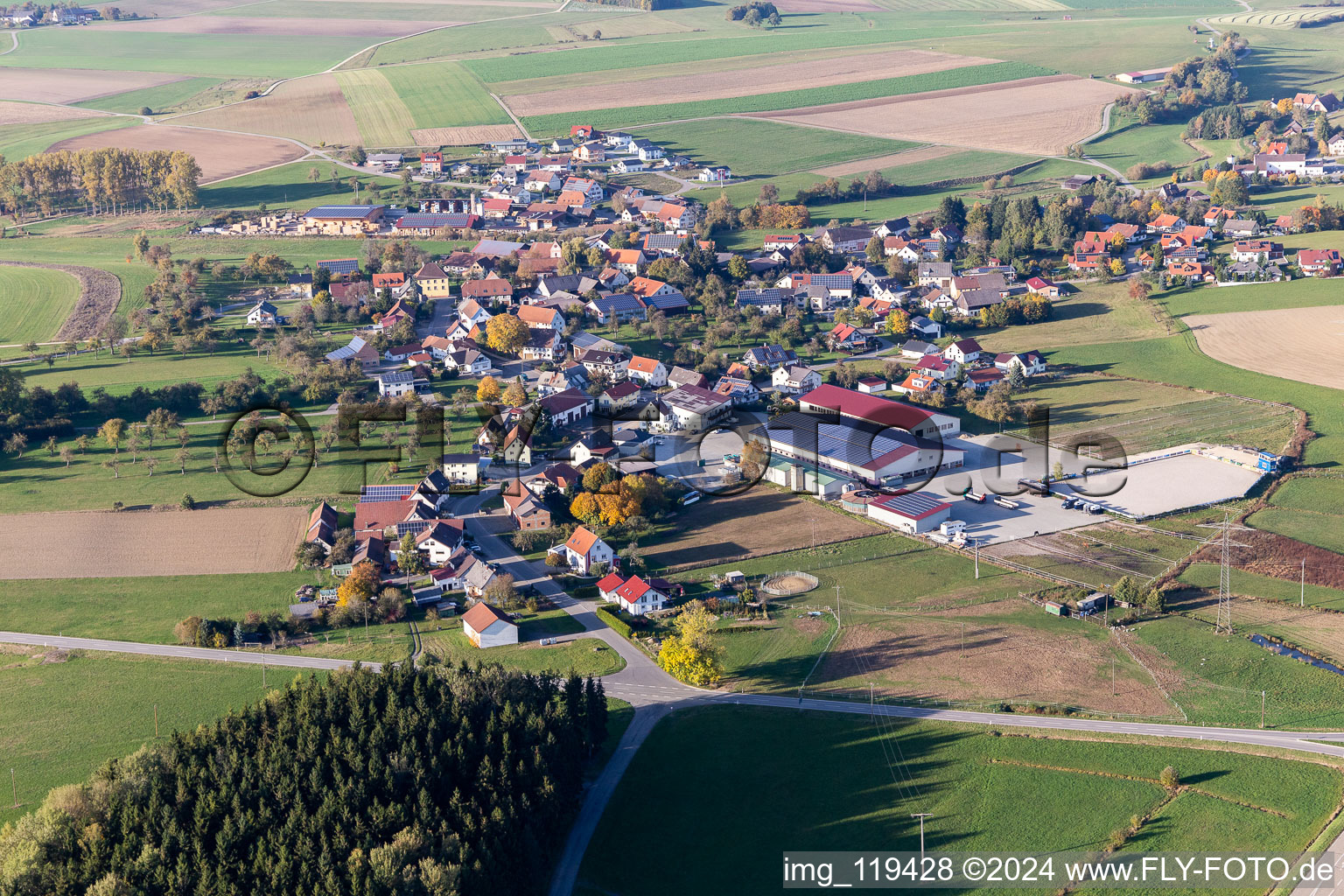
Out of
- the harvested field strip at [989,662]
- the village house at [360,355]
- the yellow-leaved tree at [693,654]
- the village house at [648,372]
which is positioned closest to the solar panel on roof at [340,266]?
the village house at [360,355]

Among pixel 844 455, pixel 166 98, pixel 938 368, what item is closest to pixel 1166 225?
pixel 938 368

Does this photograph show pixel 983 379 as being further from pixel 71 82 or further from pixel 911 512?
pixel 71 82

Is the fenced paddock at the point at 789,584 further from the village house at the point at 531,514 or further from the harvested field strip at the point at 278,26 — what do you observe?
the harvested field strip at the point at 278,26

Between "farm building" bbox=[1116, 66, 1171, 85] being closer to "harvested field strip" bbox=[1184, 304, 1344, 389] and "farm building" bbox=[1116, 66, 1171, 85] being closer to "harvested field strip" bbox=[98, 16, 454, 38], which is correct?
"harvested field strip" bbox=[1184, 304, 1344, 389]

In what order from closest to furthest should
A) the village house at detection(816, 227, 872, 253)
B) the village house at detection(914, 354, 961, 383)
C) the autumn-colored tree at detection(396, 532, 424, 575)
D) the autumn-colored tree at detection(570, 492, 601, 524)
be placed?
the autumn-colored tree at detection(396, 532, 424, 575) → the autumn-colored tree at detection(570, 492, 601, 524) → the village house at detection(914, 354, 961, 383) → the village house at detection(816, 227, 872, 253)

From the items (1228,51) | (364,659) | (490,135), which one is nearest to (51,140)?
(490,135)

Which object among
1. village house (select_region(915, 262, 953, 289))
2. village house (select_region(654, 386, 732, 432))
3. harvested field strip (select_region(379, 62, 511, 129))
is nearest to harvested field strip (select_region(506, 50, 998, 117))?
harvested field strip (select_region(379, 62, 511, 129))
